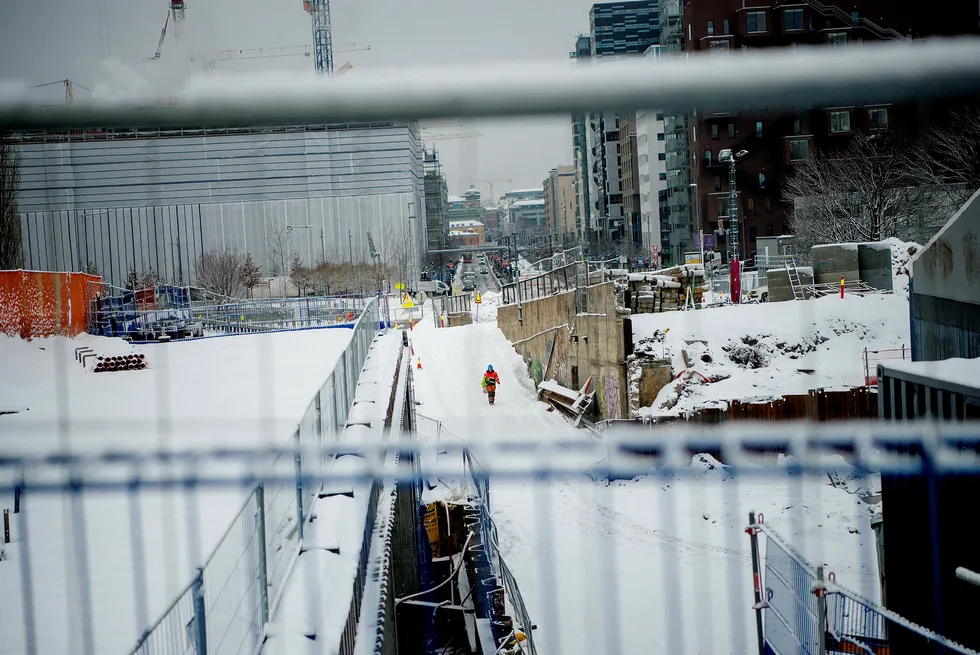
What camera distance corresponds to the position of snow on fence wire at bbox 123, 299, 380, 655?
6.14 feet

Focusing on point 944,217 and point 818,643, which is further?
point 818,643

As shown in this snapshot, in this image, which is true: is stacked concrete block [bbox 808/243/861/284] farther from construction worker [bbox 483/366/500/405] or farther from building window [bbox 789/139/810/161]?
building window [bbox 789/139/810/161]

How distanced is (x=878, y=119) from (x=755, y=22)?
1.71 ft

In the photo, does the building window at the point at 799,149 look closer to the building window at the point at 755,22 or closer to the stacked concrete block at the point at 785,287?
the building window at the point at 755,22

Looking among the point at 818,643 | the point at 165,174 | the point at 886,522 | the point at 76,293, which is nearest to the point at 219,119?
the point at 165,174

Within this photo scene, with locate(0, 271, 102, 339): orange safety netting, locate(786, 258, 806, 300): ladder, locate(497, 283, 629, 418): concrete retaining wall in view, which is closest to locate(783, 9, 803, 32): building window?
locate(0, 271, 102, 339): orange safety netting

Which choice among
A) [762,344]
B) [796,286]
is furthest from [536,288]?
[762,344]

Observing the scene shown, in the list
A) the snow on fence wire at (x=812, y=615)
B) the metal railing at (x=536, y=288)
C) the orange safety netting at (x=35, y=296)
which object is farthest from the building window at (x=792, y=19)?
the metal railing at (x=536, y=288)

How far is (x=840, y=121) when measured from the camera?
4.36 feet

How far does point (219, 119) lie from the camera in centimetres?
99

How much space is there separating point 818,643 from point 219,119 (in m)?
4.99

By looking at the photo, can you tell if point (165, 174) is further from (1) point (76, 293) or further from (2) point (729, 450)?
(1) point (76, 293)

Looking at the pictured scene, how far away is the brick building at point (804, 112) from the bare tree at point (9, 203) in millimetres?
1101

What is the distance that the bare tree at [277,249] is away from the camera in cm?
150
